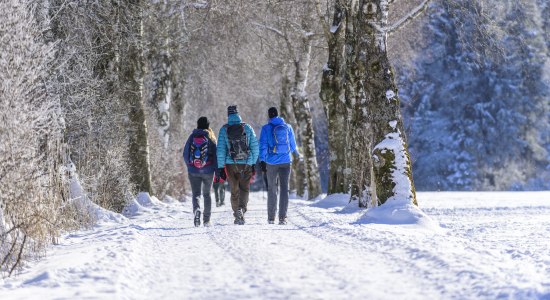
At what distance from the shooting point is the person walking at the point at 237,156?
13.4 meters

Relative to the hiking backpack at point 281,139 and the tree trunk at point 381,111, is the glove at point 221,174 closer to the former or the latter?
the hiking backpack at point 281,139

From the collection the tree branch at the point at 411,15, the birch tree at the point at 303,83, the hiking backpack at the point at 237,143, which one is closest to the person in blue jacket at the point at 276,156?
the hiking backpack at the point at 237,143

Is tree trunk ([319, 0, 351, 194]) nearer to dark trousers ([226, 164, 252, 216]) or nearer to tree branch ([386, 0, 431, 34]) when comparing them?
tree branch ([386, 0, 431, 34])

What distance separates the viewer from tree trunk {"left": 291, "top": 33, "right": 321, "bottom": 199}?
26.2 meters

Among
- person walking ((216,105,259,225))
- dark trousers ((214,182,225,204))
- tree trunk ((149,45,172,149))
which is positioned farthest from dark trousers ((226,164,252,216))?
tree trunk ((149,45,172,149))

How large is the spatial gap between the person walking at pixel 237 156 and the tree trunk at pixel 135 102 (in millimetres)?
5319

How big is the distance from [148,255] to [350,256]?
2.20m

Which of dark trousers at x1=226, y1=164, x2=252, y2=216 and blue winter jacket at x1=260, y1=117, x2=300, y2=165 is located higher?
blue winter jacket at x1=260, y1=117, x2=300, y2=165

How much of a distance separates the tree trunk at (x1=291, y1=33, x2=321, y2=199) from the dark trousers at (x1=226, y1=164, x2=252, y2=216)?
12.4 meters

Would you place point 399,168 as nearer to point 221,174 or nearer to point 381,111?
point 381,111

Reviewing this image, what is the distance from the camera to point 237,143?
13438mm

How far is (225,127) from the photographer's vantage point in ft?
44.4

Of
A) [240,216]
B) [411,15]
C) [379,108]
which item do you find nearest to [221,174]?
[240,216]

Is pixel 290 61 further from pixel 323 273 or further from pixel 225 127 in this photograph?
pixel 323 273
